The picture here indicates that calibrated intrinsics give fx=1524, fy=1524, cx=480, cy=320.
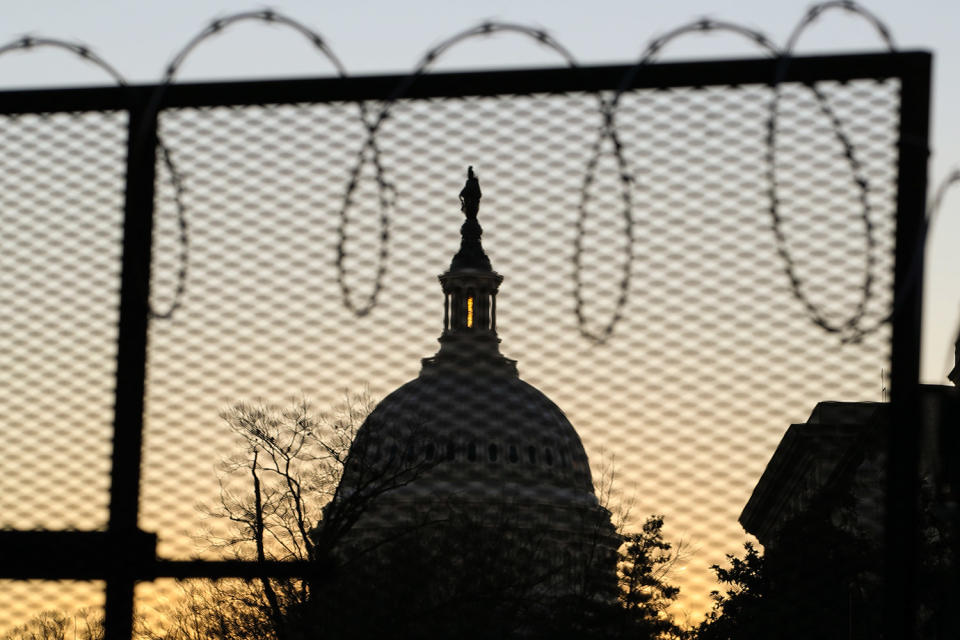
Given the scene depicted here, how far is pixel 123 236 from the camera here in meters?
4.88

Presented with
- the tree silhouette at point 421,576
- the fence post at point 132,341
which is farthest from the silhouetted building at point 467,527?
the fence post at point 132,341

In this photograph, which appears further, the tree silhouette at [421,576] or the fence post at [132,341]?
the tree silhouette at [421,576]

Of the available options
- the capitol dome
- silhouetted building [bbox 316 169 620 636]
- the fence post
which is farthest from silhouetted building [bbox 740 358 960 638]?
silhouetted building [bbox 316 169 620 636]

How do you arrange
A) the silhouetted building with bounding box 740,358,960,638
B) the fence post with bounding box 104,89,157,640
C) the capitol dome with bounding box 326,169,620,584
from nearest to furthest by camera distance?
the silhouetted building with bounding box 740,358,960,638 → the fence post with bounding box 104,89,157,640 → the capitol dome with bounding box 326,169,620,584

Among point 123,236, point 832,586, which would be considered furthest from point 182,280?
point 832,586

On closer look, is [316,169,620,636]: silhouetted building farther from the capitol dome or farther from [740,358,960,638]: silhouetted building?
[740,358,960,638]: silhouetted building

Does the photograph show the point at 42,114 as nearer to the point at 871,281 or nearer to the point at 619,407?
the point at 619,407

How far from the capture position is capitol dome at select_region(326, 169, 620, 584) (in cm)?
567

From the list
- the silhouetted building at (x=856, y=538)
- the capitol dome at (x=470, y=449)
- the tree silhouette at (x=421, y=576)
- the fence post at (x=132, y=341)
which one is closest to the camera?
the silhouetted building at (x=856, y=538)

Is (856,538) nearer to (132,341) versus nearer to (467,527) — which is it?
(467,527)

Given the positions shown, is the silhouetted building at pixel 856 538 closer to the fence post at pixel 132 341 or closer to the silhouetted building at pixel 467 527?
the fence post at pixel 132 341

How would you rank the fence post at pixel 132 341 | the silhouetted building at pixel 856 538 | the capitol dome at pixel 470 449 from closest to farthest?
the silhouetted building at pixel 856 538 → the fence post at pixel 132 341 → the capitol dome at pixel 470 449

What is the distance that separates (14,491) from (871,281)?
275 centimetres

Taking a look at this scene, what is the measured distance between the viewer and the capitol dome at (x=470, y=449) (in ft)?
18.6
